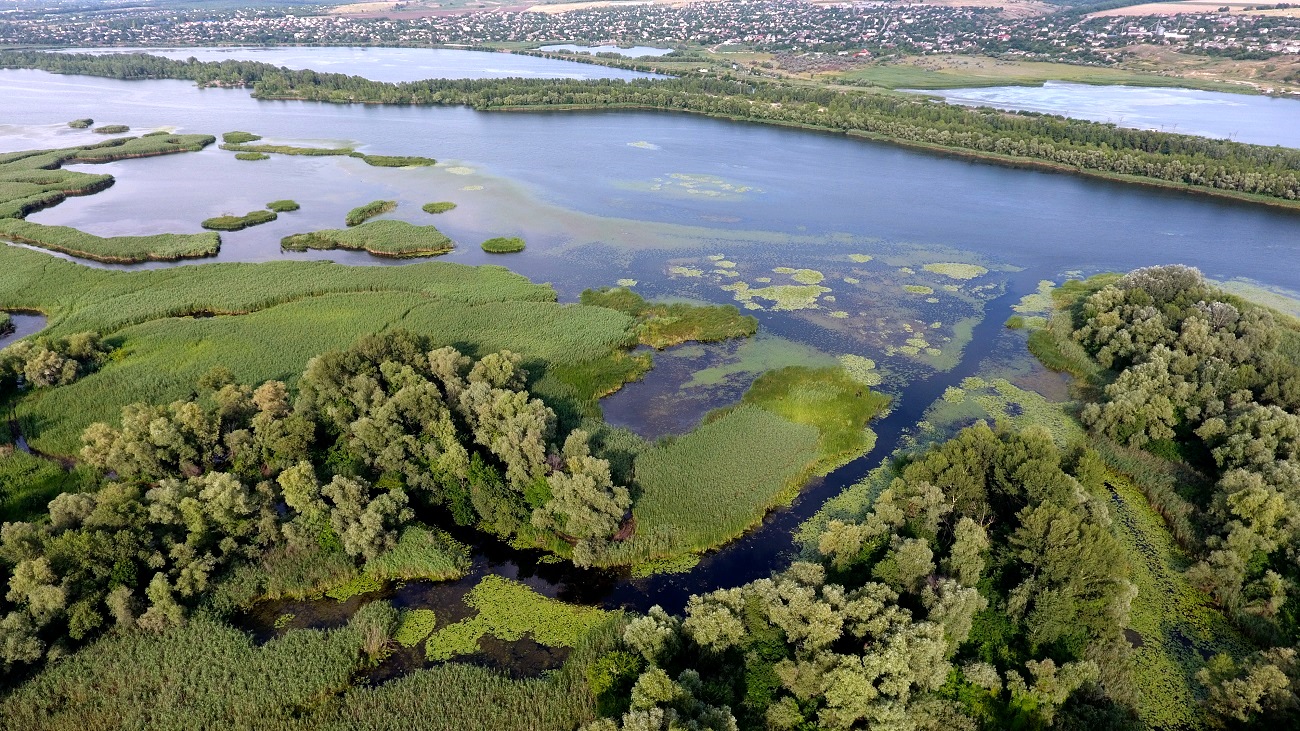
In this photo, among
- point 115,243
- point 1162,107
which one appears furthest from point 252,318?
point 1162,107

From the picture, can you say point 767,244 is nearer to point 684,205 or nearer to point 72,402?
point 684,205

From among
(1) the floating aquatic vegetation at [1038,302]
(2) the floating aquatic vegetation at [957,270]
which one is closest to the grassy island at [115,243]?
(2) the floating aquatic vegetation at [957,270]

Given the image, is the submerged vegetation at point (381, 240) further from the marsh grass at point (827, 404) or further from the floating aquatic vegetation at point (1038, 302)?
the floating aquatic vegetation at point (1038, 302)

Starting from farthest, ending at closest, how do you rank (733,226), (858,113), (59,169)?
1. (858,113)
2. (59,169)
3. (733,226)

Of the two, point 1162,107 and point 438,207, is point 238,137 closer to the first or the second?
point 438,207

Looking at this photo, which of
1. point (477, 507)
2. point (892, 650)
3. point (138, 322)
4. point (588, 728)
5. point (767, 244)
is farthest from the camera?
point (767, 244)

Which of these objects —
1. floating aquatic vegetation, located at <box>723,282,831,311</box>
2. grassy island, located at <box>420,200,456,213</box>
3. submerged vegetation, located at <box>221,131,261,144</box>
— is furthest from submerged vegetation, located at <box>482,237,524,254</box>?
submerged vegetation, located at <box>221,131,261,144</box>

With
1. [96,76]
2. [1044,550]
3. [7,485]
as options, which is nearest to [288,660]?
[7,485]
